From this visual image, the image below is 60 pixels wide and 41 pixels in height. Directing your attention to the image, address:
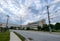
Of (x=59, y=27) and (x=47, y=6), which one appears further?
(x=59, y=27)

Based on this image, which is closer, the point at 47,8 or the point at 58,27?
the point at 47,8

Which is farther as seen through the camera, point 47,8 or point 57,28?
point 57,28

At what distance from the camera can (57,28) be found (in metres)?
95.4

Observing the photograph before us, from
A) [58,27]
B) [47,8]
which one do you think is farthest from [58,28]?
[47,8]

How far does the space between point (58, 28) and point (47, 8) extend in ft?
107

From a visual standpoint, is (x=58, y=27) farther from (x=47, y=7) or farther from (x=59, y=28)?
(x=47, y=7)

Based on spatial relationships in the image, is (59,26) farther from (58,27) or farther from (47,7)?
(47,7)

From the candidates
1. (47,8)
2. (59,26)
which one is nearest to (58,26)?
(59,26)

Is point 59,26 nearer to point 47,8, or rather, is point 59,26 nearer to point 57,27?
point 57,27

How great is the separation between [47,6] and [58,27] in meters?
32.6

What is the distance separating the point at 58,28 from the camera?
9500 cm

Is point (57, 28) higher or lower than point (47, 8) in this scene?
lower

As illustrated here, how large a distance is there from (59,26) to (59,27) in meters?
0.62

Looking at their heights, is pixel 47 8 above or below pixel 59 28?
above
